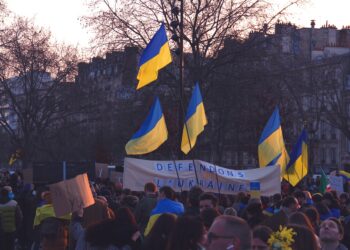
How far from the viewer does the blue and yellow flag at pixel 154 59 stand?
61.8ft

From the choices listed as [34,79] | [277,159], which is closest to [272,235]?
[277,159]

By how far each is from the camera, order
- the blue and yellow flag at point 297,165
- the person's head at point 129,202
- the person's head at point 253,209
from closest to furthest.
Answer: the person's head at point 253,209 < the person's head at point 129,202 < the blue and yellow flag at point 297,165

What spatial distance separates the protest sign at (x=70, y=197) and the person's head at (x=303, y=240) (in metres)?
3.79

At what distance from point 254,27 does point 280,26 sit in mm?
1393

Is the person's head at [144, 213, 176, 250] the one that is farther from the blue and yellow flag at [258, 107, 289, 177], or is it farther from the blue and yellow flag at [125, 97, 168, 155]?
the blue and yellow flag at [258, 107, 289, 177]

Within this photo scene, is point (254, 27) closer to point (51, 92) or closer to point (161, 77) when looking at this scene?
point (161, 77)

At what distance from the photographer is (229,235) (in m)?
5.59

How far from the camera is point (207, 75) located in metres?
36.3

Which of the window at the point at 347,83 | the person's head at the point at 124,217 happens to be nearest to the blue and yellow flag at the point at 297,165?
the person's head at the point at 124,217

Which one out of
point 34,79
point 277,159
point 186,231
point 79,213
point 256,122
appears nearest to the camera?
point 186,231

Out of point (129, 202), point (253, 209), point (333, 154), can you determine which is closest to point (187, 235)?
point (253, 209)

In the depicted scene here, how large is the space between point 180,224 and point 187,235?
10 cm

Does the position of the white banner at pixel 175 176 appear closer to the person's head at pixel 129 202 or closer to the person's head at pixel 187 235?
the person's head at pixel 129 202

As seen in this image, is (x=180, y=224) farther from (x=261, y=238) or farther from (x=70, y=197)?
(x=70, y=197)
